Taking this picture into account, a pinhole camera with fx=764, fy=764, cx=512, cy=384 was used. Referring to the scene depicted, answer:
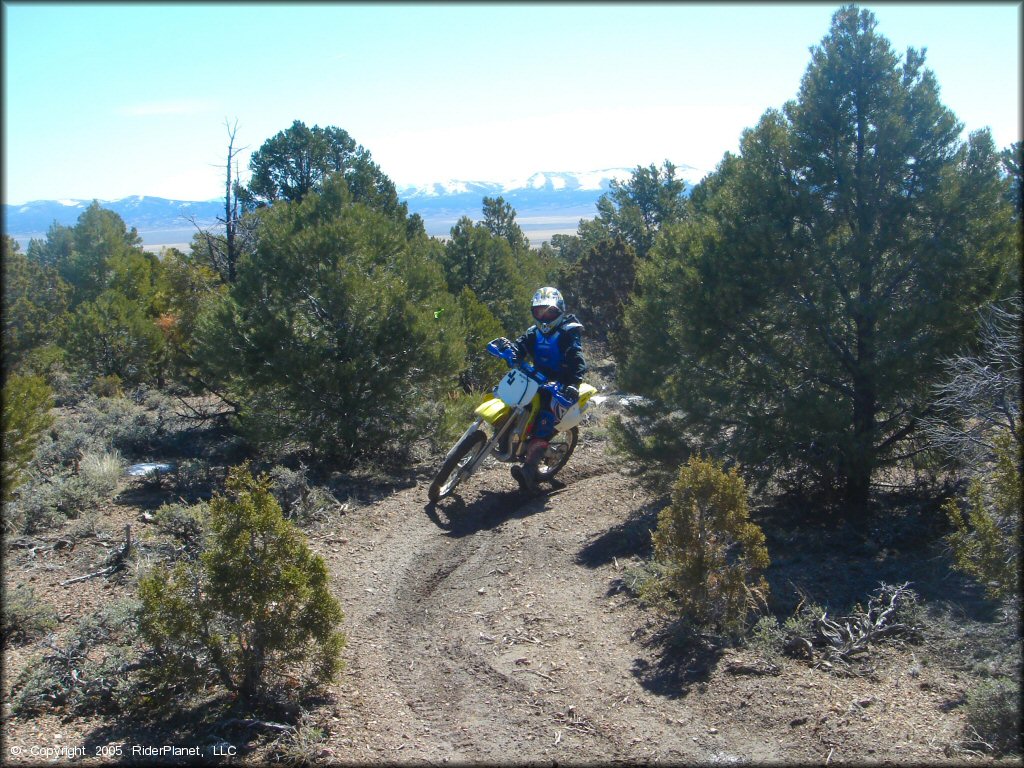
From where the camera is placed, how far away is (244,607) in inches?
177

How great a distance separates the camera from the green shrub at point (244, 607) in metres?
4.47

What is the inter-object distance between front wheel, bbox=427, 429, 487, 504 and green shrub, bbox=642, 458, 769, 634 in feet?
11.1

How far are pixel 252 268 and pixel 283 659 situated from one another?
705cm

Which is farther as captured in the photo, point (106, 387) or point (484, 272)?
point (484, 272)

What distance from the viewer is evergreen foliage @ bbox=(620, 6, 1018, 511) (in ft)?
23.7

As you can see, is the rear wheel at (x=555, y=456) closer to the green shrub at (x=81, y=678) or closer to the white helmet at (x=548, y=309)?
the white helmet at (x=548, y=309)

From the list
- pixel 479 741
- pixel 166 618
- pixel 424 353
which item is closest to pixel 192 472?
pixel 424 353

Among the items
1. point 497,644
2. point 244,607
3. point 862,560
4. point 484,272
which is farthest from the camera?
point 484,272

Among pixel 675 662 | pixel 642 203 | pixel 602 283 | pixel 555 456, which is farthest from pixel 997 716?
pixel 642 203

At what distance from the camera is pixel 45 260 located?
40.6 metres

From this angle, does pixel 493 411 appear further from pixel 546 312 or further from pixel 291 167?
pixel 291 167

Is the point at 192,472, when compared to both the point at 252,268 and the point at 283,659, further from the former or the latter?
the point at 283,659

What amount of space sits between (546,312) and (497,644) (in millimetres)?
4336

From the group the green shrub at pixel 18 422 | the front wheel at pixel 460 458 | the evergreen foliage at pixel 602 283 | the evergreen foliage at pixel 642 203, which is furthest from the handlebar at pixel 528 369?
the evergreen foliage at pixel 642 203
